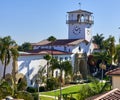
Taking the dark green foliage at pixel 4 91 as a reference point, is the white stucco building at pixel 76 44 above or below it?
above

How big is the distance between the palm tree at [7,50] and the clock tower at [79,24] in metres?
24.5

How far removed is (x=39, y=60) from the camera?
56.9 meters

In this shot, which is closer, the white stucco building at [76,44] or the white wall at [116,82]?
the white wall at [116,82]

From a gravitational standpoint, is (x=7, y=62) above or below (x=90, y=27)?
below

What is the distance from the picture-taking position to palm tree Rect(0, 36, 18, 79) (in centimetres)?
4847

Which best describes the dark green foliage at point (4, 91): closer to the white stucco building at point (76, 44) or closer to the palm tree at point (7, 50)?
the palm tree at point (7, 50)

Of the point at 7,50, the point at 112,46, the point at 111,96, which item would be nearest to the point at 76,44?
the point at 112,46

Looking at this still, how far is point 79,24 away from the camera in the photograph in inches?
2857

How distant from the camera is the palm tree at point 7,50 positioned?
48469mm

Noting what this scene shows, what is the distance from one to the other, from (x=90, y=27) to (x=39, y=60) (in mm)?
21144

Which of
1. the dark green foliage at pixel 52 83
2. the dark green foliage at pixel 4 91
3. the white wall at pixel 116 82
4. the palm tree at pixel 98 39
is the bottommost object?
the dark green foliage at pixel 52 83

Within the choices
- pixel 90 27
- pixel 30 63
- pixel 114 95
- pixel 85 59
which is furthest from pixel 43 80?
pixel 114 95

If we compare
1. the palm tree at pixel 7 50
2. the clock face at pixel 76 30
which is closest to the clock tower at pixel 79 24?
the clock face at pixel 76 30

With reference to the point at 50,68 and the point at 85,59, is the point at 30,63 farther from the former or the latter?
the point at 85,59
